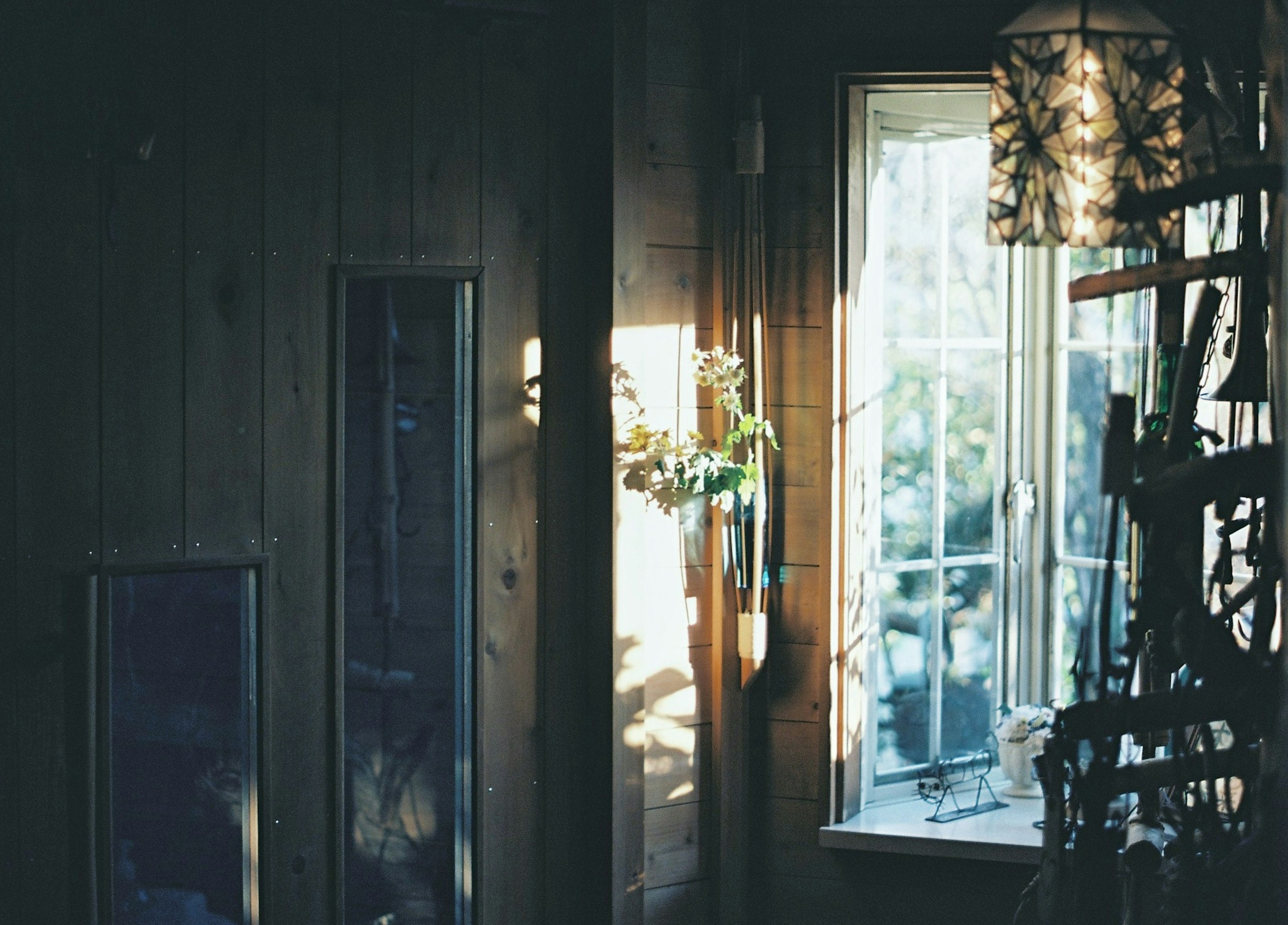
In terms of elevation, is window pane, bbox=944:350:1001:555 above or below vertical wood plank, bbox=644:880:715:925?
above

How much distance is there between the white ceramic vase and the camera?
2770mm

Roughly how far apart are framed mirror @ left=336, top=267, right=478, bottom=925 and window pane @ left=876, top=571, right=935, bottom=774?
105cm

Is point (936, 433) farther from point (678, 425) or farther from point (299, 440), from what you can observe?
point (299, 440)

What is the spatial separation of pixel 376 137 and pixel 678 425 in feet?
2.95

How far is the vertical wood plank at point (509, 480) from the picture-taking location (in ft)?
7.97

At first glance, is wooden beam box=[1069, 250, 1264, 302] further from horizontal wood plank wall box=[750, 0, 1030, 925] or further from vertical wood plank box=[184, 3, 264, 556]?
vertical wood plank box=[184, 3, 264, 556]

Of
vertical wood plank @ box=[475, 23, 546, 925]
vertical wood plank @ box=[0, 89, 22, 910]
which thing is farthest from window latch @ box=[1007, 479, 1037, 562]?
vertical wood plank @ box=[0, 89, 22, 910]

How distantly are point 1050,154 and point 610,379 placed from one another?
1.27 metres

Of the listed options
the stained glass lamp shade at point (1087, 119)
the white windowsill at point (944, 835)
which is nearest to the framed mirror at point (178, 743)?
the white windowsill at point (944, 835)

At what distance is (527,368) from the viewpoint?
2.48 metres

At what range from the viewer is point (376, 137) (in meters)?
2.32

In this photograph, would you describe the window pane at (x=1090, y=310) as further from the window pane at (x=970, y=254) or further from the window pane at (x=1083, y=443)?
the window pane at (x=970, y=254)

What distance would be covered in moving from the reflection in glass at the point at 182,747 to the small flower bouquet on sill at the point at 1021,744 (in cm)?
174

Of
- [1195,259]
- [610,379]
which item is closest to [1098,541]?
[1195,259]
